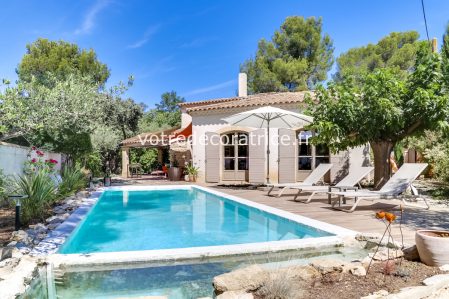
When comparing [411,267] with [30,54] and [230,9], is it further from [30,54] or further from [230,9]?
[30,54]

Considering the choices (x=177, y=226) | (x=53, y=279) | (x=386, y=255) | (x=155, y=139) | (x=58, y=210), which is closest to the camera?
(x=53, y=279)

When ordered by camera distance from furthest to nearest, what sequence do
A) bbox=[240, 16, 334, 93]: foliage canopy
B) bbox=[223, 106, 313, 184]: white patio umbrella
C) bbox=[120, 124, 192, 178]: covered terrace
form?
bbox=[240, 16, 334, 93]: foliage canopy, bbox=[120, 124, 192, 178]: covered terrace, bbox=[223, 106, 313, 184]: white patio umbrella

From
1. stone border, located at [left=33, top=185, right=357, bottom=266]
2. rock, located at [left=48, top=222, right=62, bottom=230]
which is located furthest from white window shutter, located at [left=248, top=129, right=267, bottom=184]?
rock, located at [left=48, top=222, right=62, bottom=230]

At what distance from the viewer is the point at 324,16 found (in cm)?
3559

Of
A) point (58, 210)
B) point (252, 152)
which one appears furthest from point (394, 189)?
point (252, 152)

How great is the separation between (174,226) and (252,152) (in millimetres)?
11013

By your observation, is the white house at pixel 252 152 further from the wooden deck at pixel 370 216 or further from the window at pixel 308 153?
the wooden deck at pixel 370 216

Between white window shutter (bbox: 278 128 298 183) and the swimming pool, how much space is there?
5842 mm

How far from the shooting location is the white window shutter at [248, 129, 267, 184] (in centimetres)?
1952

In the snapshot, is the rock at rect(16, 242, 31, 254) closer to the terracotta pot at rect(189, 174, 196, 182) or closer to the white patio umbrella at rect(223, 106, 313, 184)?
the white patio umbrella at rect(223, 106, 313, 184)

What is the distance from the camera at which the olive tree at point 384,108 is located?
1129 centimetres

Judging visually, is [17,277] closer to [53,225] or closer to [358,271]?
[53,225]

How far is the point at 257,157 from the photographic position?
19.6 metres

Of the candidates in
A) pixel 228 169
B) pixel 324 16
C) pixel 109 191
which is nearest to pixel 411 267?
pixel 109 191
